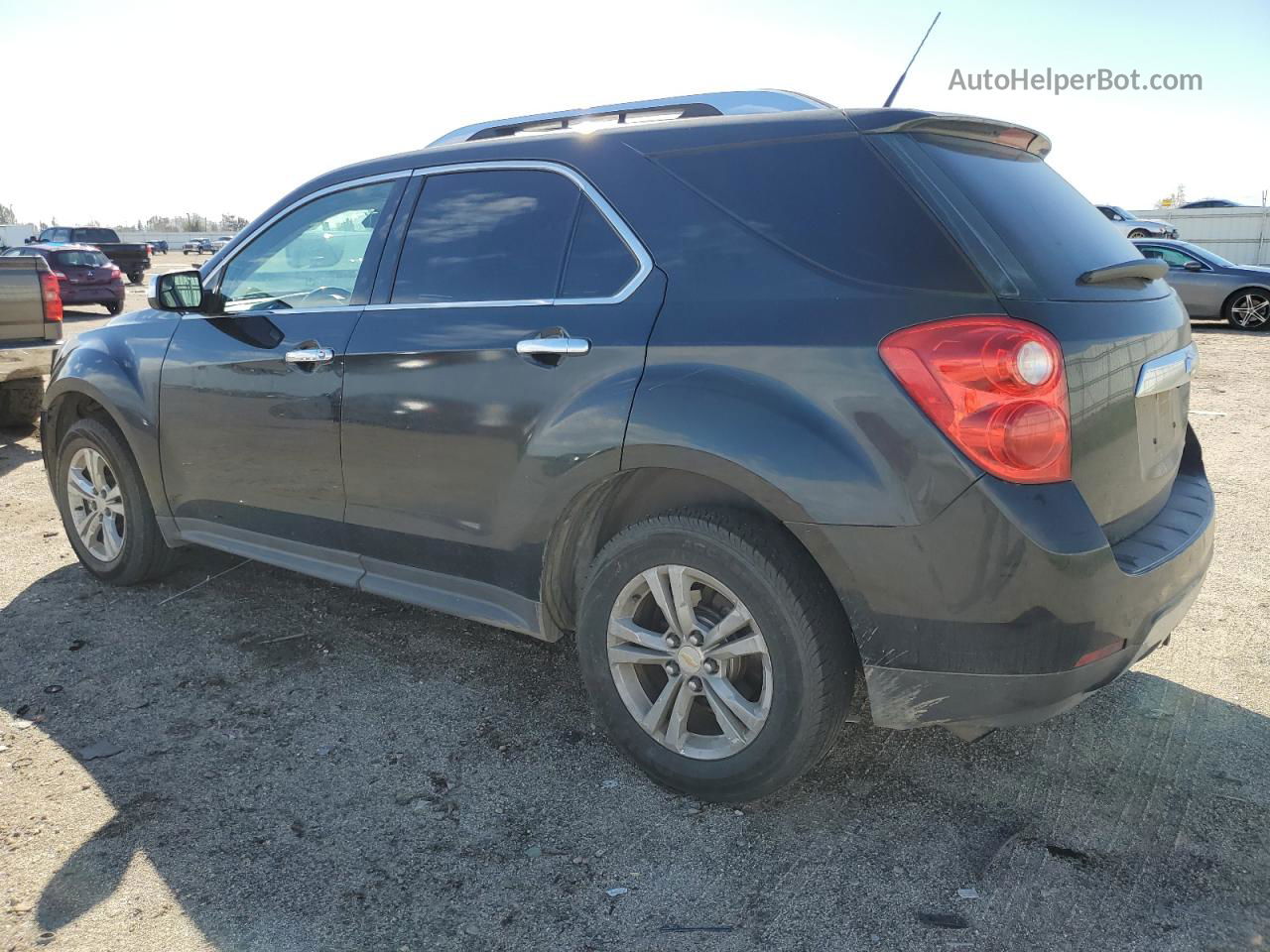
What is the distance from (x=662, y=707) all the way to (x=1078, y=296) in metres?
1.58

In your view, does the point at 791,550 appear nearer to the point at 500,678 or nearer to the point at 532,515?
the point at 532,515

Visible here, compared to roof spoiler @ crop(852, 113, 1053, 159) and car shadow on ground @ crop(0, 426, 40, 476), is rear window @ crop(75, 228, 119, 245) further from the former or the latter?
roof spoiler @ crop(852, 113, 1053, 159)

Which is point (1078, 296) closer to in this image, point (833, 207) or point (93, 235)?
point (833, 207)

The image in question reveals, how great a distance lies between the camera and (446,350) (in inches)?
130

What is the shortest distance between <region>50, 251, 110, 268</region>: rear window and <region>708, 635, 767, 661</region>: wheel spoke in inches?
896

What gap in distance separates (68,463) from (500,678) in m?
2.65

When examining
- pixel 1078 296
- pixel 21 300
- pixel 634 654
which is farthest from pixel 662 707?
pixel 21 300

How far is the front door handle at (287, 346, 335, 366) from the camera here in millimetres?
3643

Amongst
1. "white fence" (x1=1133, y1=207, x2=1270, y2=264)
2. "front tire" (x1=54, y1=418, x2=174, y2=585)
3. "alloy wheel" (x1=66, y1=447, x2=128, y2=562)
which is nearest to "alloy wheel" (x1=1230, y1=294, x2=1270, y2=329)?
"front tire" (x1=54, y1=418, x2=174, y2=585)

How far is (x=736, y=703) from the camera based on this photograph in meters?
2.81

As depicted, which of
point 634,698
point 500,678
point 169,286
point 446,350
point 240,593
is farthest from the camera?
point 240,593

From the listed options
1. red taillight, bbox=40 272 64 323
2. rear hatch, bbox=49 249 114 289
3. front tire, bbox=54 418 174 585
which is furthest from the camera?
rear hatch, bbox=49 249 114 289

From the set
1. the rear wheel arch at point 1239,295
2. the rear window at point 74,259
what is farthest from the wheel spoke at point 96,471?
the rear window at point 74,259

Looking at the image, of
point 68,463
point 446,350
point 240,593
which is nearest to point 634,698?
point 446,350
